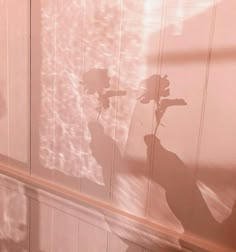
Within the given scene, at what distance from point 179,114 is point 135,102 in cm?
15

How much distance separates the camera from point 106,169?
3.62 feet

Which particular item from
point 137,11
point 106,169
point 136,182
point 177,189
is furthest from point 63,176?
point 137,11

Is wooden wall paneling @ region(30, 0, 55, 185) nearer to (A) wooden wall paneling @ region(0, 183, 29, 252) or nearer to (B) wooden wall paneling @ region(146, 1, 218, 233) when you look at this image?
(A) wooden wall paneling @ region(0, 183, 29, 252)

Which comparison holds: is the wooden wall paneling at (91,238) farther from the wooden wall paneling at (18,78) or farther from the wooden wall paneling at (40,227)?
the wooden wall paneling at (18,78)

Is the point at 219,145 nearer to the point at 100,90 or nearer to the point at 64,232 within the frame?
the point at 100,90

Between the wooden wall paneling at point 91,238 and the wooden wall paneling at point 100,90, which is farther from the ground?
the wooden wall paneling at point 100,90

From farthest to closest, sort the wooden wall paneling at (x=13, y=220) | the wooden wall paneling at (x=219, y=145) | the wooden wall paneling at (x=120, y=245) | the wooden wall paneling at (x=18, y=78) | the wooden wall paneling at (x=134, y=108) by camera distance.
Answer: the wooden wall paneling at (x=13, y=220), the wooden wall paneling at (x=18, y=78), the wooden wall paneling at (x=120, y=245), the wooden wall paneling at (x=134, y=108), the wooden wall paneling at (x=219, y=145)

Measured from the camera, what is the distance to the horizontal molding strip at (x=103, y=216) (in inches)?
37.9

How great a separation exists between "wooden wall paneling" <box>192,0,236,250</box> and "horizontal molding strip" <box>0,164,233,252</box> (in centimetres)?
6

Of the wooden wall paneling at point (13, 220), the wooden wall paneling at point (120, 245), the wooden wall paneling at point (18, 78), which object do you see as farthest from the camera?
the wooden wall paneling at point (13, 220)

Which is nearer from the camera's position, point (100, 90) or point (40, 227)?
point (100, 90)

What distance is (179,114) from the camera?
3.02 ft

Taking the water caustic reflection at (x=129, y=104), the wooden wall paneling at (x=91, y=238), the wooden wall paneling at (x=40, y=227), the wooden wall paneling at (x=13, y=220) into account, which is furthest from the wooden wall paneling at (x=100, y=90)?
the wooden wall paneling at (x=13, y=220)

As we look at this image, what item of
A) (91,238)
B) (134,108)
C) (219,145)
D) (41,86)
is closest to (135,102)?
(134,108)
